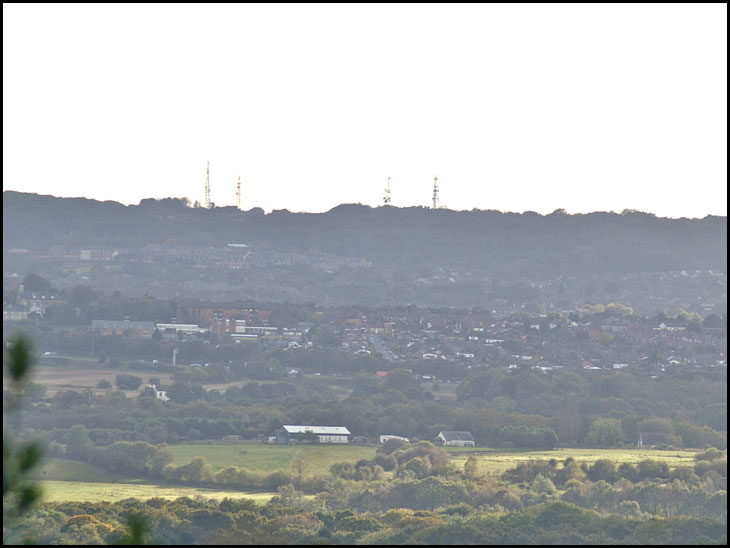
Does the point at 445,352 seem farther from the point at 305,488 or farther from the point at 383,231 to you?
the point at 383,231

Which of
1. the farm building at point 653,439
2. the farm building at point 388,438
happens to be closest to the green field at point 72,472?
the farm building at point 388,438

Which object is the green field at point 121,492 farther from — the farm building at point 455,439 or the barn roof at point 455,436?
the barn roof at point 455,436

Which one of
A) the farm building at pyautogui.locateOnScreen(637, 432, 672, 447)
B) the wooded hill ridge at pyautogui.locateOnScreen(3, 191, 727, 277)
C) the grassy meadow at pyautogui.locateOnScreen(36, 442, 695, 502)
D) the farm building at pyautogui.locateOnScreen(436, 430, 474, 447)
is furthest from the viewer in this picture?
the wooded hill ridge at pyautogui.locateOnScreen(3, 191, 727, 277)

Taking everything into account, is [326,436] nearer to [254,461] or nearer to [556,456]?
[254,461]

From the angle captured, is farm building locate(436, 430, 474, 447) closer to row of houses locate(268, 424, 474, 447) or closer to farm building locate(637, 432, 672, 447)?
row of houses locate(268, 424, 474, 447)

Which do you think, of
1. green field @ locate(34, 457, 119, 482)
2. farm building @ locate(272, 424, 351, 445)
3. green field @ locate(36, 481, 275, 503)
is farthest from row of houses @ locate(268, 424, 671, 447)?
green field @ locate(36, 481, 275, 503)
